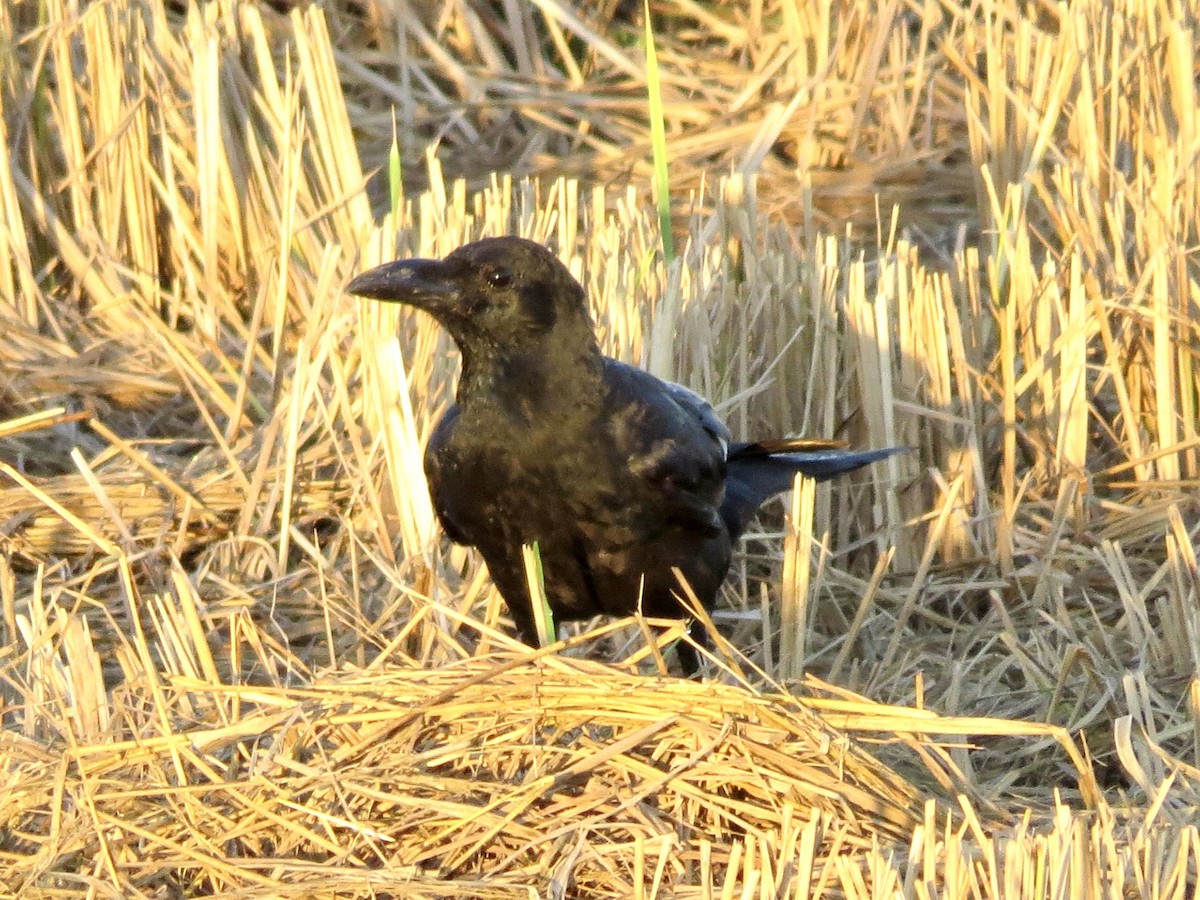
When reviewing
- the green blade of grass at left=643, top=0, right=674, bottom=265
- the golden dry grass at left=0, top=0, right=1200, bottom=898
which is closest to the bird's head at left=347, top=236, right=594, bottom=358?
the golden dry grass at left=0, top=0, right=1200, bottom=898

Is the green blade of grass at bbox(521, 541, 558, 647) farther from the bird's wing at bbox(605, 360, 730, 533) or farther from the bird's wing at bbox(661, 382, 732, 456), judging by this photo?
the bird's wing at bbox(661, 382, 732, 456)

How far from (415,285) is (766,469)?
1174mm

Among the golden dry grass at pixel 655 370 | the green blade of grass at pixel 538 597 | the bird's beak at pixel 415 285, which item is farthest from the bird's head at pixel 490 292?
the golden dry grass at pixel 655 370

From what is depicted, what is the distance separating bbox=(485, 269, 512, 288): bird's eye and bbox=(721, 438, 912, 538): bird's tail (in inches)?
33.9

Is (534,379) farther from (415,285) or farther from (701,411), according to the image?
(701,411)

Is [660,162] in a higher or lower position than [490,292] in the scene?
higher

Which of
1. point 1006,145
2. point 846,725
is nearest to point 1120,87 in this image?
point 1006,145

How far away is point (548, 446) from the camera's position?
3900 millimetres

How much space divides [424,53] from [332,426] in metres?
3.86

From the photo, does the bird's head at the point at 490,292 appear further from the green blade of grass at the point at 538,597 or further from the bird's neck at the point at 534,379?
the green blade of grass at the point at 538,597

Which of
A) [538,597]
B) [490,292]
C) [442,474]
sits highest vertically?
[490,292]

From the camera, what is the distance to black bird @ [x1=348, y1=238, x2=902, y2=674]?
3896 mm

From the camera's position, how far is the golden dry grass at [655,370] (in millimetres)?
3123

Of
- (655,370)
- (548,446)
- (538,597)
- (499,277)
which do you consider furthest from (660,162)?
(538,597)
